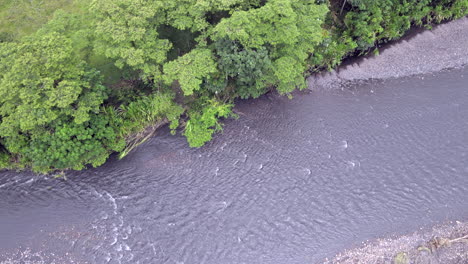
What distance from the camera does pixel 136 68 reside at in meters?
20.1

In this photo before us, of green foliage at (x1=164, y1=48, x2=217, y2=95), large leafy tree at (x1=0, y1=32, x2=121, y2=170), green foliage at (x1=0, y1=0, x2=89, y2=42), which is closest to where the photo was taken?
large leafy tree at (x1=0, y1=32, x2=121, y2=170)

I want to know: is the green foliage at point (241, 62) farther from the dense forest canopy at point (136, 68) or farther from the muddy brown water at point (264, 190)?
the muddy brown water at point (264, 190)

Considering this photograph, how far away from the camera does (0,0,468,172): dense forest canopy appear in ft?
58.5

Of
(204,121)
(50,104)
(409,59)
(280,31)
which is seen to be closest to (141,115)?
→ (204,121)

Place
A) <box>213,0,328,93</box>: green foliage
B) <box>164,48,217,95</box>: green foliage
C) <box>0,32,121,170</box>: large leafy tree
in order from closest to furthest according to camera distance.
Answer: <box>0,32,121,170</box>: large leafy tree < <box>213,0,328,93</box>: green foliage < <box>164,48,217,95</box>: green foliage

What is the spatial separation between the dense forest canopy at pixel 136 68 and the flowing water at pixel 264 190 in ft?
6.06

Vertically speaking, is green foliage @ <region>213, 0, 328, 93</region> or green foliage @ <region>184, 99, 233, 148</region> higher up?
green foliage @ <region>213, 0, 328, 93</region>

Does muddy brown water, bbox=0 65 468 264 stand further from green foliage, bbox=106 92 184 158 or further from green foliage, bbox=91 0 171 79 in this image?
green foliage, bbox=91 0 171 79

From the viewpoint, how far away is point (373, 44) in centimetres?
2612

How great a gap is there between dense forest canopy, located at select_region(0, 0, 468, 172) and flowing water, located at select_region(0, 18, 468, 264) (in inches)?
72.8

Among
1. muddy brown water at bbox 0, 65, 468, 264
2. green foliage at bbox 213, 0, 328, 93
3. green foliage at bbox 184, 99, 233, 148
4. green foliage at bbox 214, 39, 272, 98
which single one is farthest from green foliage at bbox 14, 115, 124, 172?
green foliage at bbox 213, 0, 328, 93

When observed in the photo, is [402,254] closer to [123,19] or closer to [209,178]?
[209,178]

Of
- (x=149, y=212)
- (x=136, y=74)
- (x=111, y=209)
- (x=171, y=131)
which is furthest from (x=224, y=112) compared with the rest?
(x=111, y=209)

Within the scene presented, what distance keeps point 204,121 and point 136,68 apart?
5.79 m
